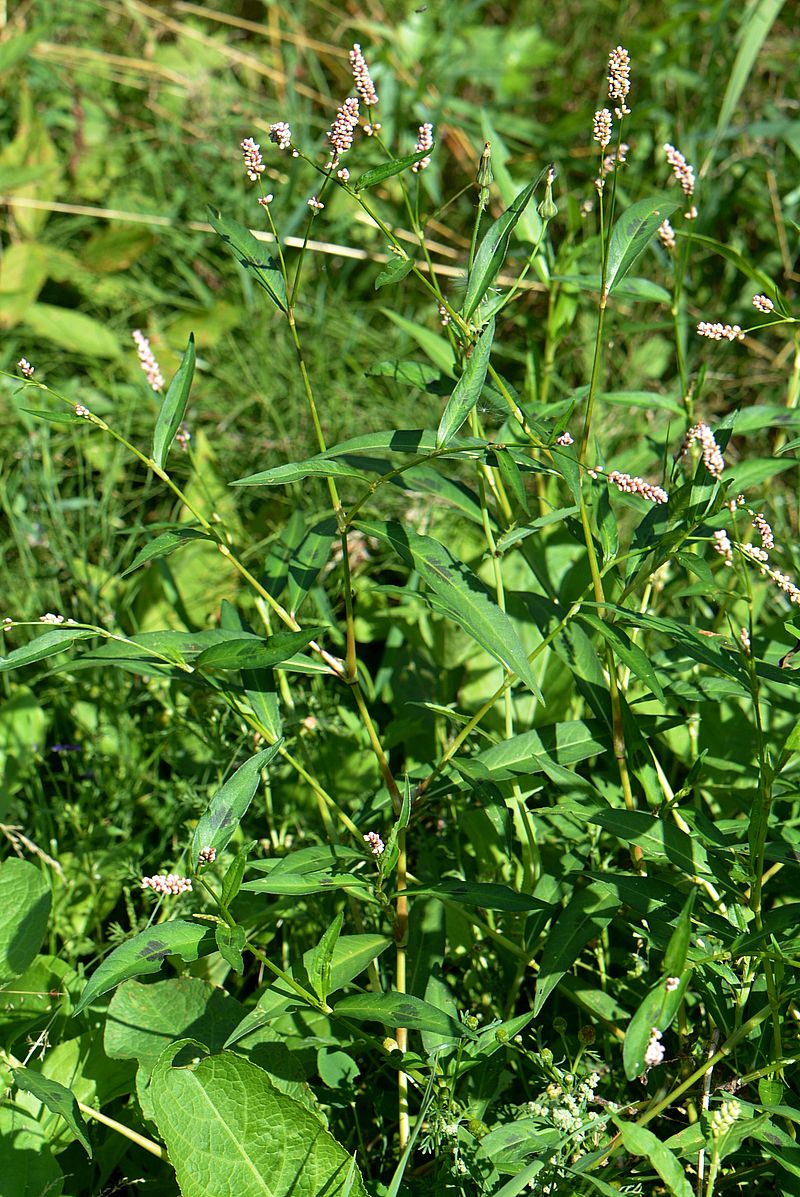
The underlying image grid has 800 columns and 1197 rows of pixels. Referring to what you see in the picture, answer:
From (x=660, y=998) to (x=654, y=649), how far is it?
1234 millimetres

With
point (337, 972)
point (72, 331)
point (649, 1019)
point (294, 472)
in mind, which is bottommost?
point (337, 972)

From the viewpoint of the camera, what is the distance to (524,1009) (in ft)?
5.62

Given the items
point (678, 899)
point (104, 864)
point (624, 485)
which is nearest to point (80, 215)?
point (104, 864)

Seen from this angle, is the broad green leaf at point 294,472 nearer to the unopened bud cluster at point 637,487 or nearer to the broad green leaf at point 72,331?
the unopened bud cluster at point 637,487

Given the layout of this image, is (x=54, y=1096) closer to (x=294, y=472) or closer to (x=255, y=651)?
(x=255, y=651)

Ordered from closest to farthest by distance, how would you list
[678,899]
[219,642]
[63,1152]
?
[678,899] < [219,642] < [63,1152]

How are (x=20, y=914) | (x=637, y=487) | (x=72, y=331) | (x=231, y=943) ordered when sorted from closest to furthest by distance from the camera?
(x=231, y=943) → (x=637, y=487) → (x=20, y=914) → (x=72, y=331)

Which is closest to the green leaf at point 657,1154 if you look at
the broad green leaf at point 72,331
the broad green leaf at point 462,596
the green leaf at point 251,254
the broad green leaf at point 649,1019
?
the broad green leaf at point 649,1019

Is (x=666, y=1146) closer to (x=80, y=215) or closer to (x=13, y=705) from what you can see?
(x=13, y=705)

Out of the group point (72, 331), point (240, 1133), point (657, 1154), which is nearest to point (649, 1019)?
point (657, 1154)

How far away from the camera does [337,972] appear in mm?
1342

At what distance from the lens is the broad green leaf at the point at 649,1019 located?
1.01 metres

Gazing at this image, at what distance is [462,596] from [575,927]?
45 cm

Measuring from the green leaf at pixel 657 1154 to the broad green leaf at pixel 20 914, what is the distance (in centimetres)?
90
